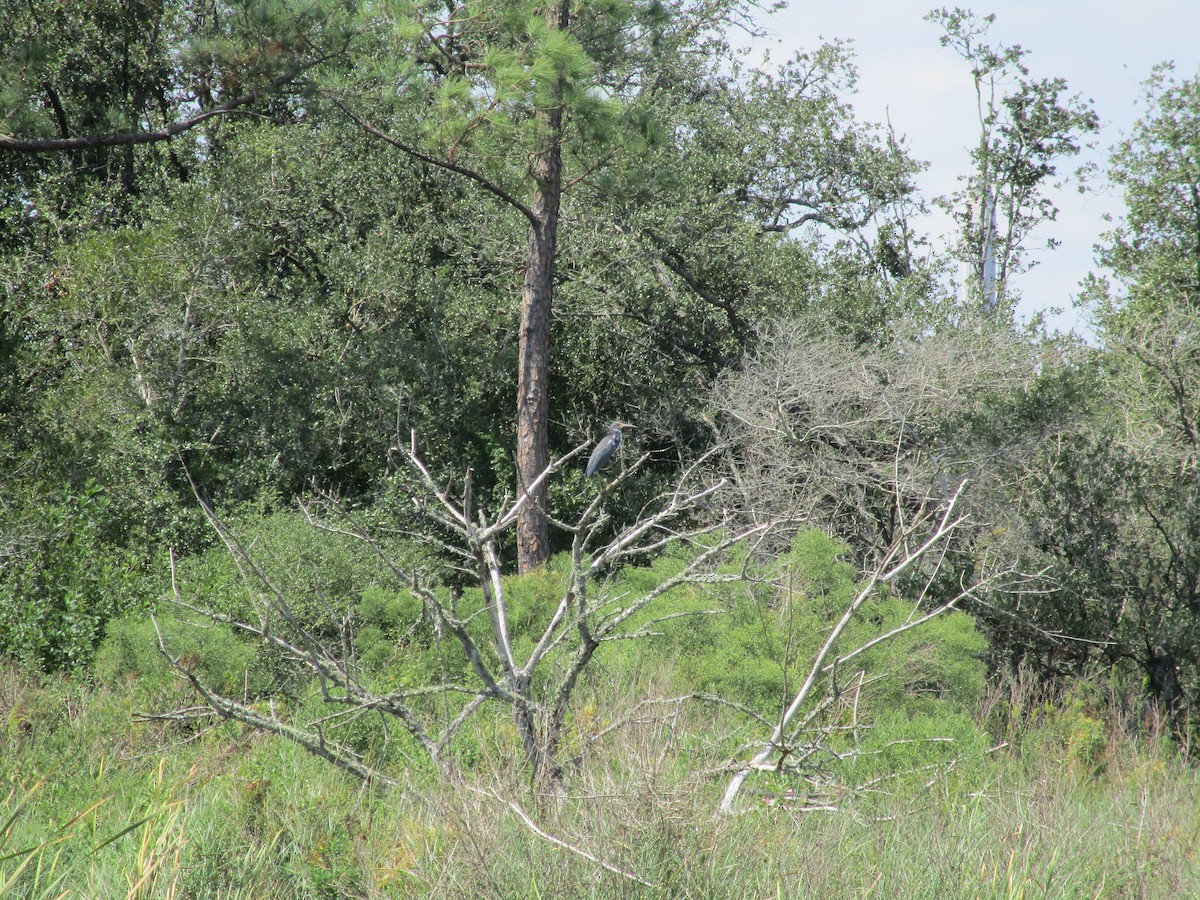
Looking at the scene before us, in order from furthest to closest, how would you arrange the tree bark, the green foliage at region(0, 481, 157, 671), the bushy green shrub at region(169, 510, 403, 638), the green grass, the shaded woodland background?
the tree bark < the bushy green shrub at region(169, 510, 403, 638) < the green foliage at region(0, 481, 157, 671) < the shaded woodland background < the green grass

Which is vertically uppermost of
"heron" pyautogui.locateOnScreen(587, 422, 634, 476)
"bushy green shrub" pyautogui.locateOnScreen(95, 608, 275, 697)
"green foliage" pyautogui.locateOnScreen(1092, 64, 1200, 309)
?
"green foliage" pyautogui.locateOnScreen(1092, 64, 1200, 309)

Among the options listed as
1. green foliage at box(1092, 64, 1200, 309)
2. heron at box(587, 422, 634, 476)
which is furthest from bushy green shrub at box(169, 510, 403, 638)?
green foliage at box(1092, 64, 1200, 309)

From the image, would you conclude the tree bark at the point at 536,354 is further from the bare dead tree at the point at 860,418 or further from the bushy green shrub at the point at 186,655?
the bushy green shrub at the point at 186,655

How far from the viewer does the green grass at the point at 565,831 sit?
117 inches

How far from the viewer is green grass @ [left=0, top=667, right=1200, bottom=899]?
9.71ft

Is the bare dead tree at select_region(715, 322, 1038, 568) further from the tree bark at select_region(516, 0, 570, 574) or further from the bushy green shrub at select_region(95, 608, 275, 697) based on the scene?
the bushy green shrub at select_region(95, 608, 275, 697)

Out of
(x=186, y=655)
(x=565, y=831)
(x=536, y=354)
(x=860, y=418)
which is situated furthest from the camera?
(x=536, y=354)

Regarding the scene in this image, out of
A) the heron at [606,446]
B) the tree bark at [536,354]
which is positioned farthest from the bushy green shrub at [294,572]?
the heron at [606,446]

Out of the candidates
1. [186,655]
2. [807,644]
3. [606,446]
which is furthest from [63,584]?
[807,644]

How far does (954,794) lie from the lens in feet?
14.4

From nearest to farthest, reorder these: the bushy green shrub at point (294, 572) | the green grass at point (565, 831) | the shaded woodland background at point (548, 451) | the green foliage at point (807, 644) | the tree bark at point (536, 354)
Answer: the green grass at point (565, 831), the shaded woodland background at point (548, 451), the green foliage at point (807, 644), the bushy green shrub at point (294, 572), the tree bark at point (536, 354)

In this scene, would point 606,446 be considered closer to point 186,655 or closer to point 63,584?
point 186,655

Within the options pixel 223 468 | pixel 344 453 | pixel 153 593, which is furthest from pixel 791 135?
pixel 153 593

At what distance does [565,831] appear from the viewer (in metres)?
2.98
